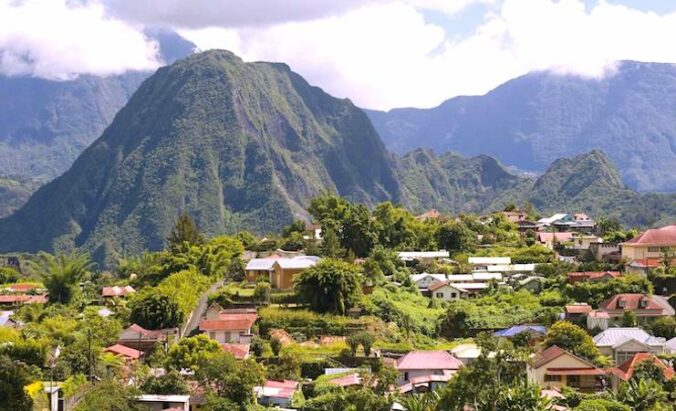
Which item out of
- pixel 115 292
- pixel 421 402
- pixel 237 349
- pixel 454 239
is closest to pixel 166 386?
pixel 237 349

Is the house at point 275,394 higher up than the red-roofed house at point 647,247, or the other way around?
the red-roofed house at point 647,247

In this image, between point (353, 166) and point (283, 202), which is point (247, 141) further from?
point (353, 166)

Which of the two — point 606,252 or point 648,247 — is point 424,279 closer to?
point 606,252

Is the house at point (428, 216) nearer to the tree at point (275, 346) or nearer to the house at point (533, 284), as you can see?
the house at point (533, 284)

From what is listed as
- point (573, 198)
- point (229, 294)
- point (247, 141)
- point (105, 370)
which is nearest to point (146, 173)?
point (247, 141)

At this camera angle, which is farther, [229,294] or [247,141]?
[247,141]

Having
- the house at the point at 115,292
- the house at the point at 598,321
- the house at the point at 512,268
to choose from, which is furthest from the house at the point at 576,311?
the house at the point at 115,292
